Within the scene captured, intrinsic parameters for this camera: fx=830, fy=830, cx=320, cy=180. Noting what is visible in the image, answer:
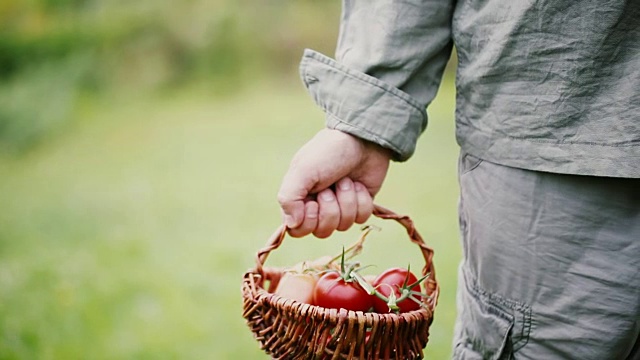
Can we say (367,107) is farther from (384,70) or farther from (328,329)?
(328,329)

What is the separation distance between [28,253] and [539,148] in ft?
11.4

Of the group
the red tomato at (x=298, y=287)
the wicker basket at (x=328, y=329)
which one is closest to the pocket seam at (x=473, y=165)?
the wicker basket at (x=328, y=329)

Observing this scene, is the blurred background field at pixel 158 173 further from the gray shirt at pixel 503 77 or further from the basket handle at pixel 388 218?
the gray shirt at pixel 503 77

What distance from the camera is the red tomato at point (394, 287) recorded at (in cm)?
141

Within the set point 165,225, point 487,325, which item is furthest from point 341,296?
point 165,225

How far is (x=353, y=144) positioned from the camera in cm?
134

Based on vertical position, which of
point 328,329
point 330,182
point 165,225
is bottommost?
point 165,225

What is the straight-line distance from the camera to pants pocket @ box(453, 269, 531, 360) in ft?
4.13

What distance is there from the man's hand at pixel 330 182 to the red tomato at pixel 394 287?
0.45 feet

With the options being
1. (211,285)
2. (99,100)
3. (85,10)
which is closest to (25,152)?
(99,100)

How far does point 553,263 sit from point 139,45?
6851 millimetres

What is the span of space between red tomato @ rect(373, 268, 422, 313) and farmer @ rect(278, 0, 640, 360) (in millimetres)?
90

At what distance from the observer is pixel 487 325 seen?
Answer: 130 cm

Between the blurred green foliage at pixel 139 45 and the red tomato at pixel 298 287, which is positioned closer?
the red tomato at pixel 298 287
